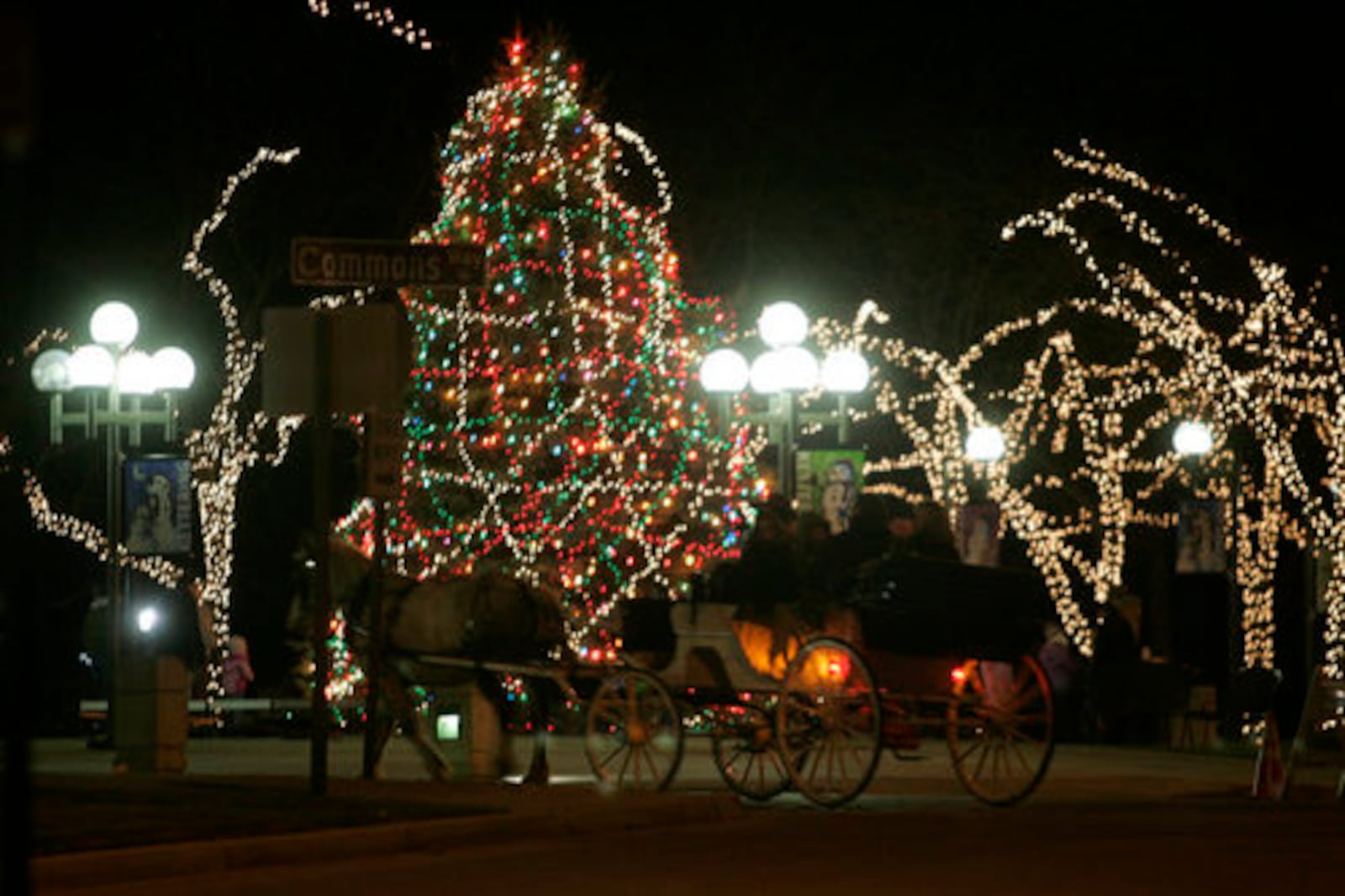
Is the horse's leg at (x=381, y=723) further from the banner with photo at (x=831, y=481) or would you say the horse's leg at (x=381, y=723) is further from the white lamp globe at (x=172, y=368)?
the banner with photo at (x=831, y=481)

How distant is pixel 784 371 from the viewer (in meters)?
31.5

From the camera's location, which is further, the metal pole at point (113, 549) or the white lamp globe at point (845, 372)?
the white lamp globe at point (845, 372)

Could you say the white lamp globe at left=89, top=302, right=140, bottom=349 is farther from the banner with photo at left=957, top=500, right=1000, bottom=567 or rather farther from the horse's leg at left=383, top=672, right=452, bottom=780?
the horse's leg at left=383, top=672, right=452, bottom=780

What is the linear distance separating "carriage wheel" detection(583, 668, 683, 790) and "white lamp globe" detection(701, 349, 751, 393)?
1150 centimetres

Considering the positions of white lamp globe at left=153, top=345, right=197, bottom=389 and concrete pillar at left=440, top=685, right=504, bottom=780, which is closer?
concrete pillar at left=440, top=685, right=504, bottom=780

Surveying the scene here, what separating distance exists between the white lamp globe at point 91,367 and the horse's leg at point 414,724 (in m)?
10.6

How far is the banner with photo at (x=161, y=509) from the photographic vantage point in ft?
104

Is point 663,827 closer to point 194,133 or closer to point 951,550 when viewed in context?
point 951,550

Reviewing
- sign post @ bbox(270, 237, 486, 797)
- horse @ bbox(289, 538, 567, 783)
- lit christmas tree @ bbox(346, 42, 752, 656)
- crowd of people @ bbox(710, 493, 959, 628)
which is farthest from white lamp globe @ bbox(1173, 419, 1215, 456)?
sign post @ bbox(270, 237, 486, 797)

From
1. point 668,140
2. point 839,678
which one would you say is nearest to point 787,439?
point 839,678

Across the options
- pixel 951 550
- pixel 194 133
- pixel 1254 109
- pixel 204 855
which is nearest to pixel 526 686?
pixel 951 550

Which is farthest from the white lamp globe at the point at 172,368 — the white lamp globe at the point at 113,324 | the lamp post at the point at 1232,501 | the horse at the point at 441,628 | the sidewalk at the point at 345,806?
the lamp post at the point at 1232,501

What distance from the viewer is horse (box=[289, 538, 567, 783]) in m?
21.1

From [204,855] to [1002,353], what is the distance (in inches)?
1344
